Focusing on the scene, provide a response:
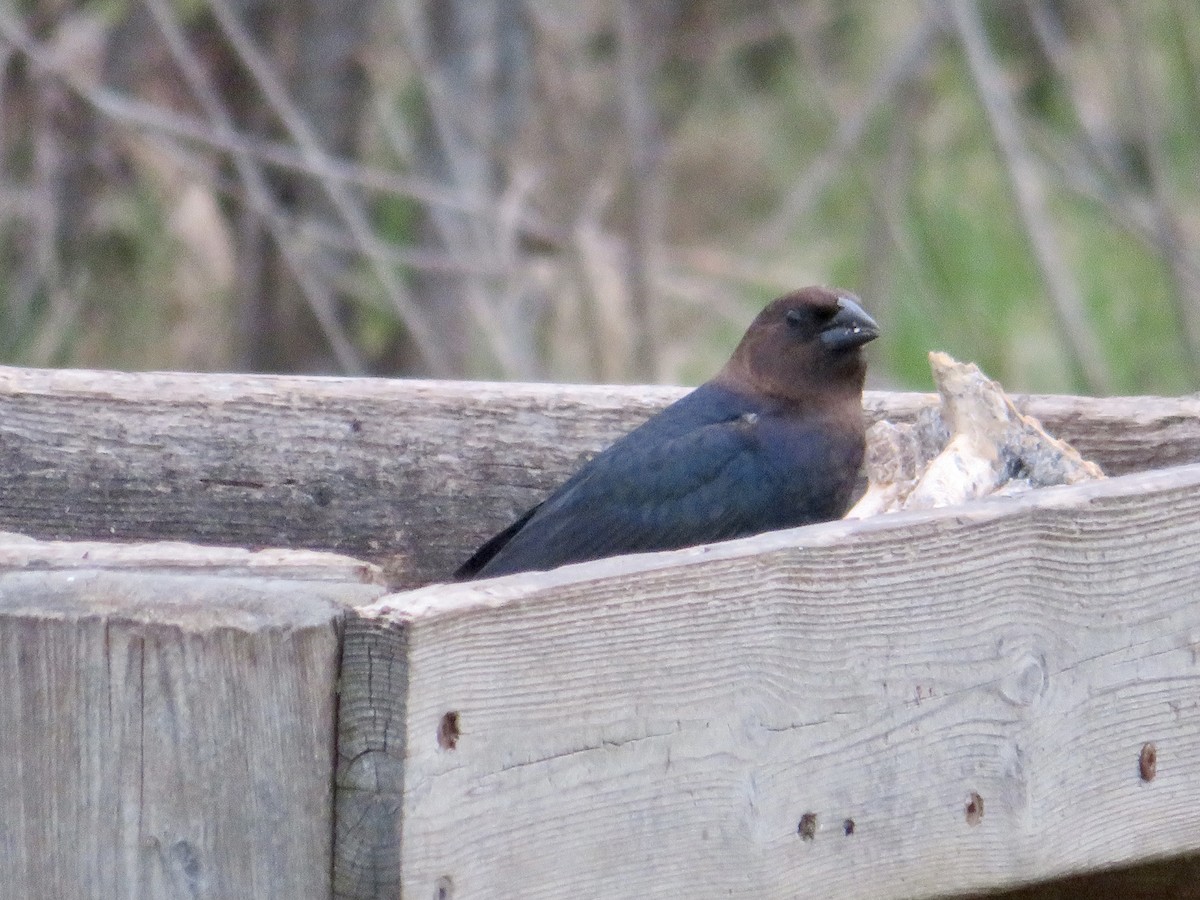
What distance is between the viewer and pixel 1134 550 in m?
2.02

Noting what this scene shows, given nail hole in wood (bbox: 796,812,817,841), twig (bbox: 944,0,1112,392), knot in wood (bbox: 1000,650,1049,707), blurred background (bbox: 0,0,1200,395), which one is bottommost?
nail hole in wood (bbox: 796,812,817,841)

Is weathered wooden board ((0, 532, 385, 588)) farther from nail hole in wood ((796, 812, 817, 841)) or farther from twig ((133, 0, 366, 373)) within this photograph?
twig ((133, 0, 366, 373))

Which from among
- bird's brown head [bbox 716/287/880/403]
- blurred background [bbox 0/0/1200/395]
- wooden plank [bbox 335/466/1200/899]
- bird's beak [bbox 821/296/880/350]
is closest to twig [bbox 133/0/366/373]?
blurred background [bbox 0/0/1200/395]

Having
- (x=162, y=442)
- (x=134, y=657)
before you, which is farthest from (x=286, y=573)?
(x=162, y=442)

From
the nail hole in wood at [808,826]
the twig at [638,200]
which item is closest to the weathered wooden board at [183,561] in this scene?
the nail hole in wood at [808,826]

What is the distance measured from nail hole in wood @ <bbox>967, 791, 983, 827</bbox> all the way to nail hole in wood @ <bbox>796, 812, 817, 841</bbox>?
20 cm

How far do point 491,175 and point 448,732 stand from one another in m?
4.61

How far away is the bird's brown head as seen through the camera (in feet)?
10.5

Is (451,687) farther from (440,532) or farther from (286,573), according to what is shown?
(440,532)

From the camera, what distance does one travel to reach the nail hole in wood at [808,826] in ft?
5.85

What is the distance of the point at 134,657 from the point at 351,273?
424 cm

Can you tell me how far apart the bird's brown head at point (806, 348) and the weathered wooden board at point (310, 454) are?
1.14 feet

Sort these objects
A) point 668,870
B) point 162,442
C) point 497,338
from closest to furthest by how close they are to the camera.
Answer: point 668,870 < point 162,442 < point 497,338

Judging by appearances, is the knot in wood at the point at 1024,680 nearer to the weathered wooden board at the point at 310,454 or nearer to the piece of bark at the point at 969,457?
the piece of bark at the point at 969,457
